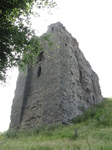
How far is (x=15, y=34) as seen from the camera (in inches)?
284

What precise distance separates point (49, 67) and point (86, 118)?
4892 mm

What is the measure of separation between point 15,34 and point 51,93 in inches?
199

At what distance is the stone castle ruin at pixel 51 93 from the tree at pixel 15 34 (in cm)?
199

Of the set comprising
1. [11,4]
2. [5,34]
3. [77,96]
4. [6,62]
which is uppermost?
[11,4]

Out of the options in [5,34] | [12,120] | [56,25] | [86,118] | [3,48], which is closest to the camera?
[5,34]

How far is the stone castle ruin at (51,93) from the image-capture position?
10011 mm

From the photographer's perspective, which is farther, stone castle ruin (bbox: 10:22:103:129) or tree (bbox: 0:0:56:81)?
stone castle ruin (bbox: 10:22:103:129)

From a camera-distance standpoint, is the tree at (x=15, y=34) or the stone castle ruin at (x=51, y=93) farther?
the stone castle ruin at (x=51, y=93)

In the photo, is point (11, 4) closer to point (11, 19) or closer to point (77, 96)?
point (11, 19)

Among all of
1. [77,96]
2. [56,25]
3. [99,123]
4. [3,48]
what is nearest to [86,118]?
[99,123]

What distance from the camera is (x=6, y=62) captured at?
26.7ft

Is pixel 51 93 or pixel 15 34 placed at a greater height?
pixel 15 34

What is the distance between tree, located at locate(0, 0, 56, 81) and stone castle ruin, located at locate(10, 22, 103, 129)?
1.99m

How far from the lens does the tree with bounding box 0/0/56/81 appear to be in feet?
23.1
